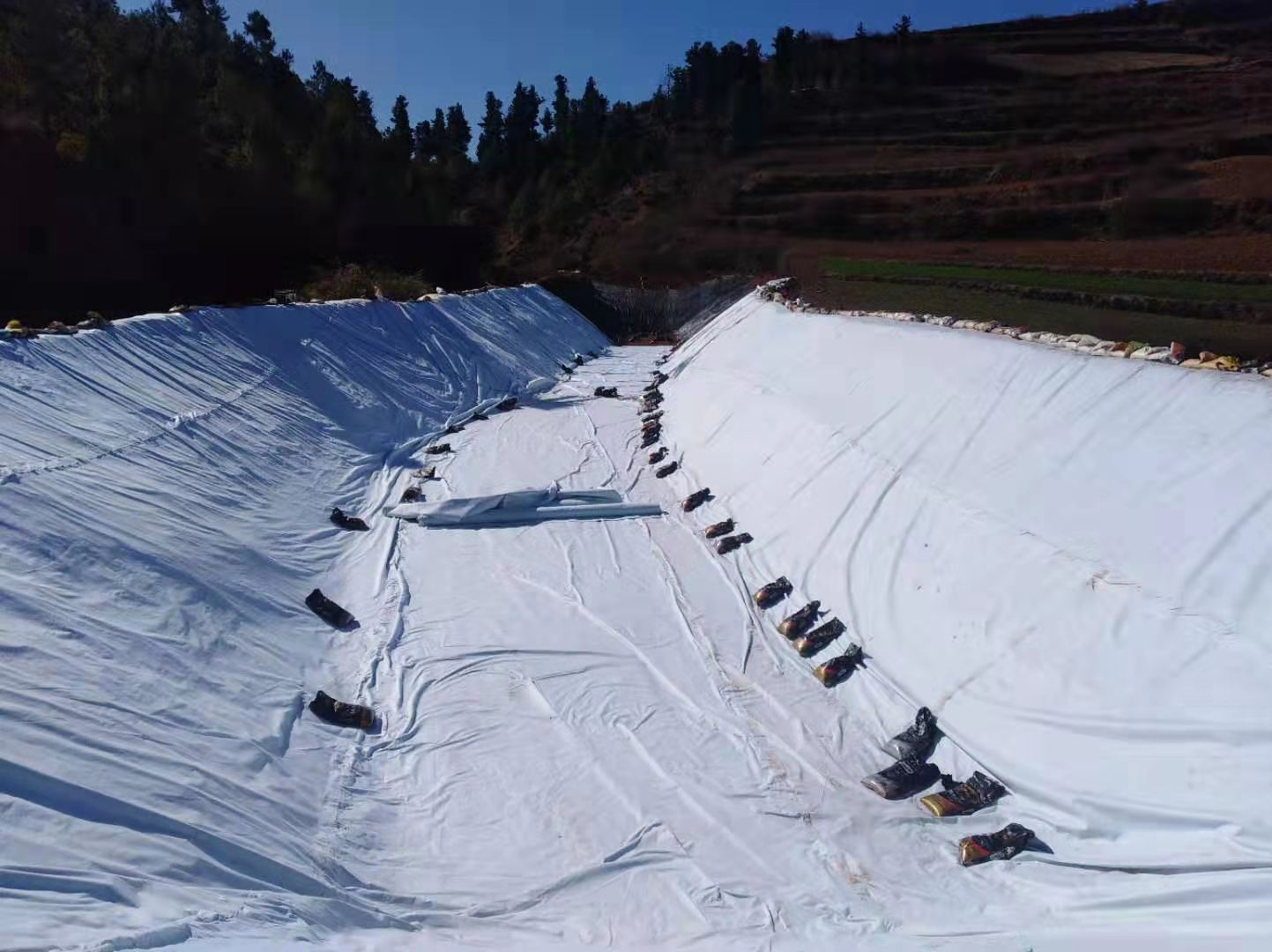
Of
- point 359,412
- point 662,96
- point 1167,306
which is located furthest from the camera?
point 662,96

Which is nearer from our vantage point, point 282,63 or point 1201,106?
point 1201,106

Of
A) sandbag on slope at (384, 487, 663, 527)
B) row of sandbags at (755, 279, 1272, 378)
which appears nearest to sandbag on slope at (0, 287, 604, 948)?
sandbag on slope at (384, 487, 663, 527)

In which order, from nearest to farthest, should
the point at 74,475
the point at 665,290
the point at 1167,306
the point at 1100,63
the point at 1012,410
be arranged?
the point at 74,475
the point at 1012,410
the point at 1167,306
the point at 665,290
the point at 1100,63

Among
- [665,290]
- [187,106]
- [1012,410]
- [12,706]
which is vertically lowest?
[12,706]

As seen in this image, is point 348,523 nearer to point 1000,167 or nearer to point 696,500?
point 696,500

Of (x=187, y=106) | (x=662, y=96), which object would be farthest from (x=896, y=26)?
(x=187, y=106)

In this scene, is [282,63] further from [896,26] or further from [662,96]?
[896,26]
